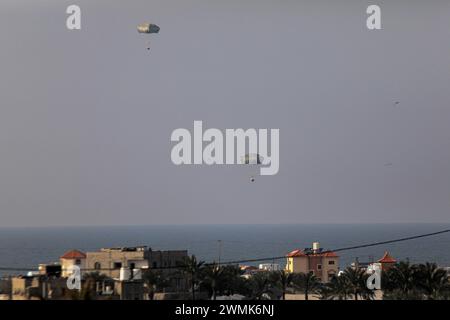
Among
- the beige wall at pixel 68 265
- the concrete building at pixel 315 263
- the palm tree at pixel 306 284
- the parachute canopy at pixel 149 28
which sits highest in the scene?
the parachute canopy at pixel 149 28

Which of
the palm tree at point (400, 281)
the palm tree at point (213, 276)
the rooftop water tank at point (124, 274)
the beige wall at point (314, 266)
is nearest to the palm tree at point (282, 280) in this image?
the palm tree at point (213, 276)

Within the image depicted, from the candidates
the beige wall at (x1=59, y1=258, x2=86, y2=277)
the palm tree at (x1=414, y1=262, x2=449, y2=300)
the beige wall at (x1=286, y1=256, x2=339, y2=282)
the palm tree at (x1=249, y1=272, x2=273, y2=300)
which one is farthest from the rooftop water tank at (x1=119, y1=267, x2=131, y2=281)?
the beige wall at (x1=286, y1=256, x2=339, y2=282)

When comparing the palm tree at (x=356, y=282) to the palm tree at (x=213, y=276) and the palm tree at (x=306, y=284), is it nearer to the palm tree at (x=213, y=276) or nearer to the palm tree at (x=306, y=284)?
the palm tree at (x=306, y=284)

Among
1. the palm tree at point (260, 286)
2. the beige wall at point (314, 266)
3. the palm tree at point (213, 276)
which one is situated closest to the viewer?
the palm tree at point (213, 276)

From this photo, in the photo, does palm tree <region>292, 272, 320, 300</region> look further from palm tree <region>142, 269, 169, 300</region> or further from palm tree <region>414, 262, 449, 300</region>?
palm tree <region>142, 269, 169, 300</region>
